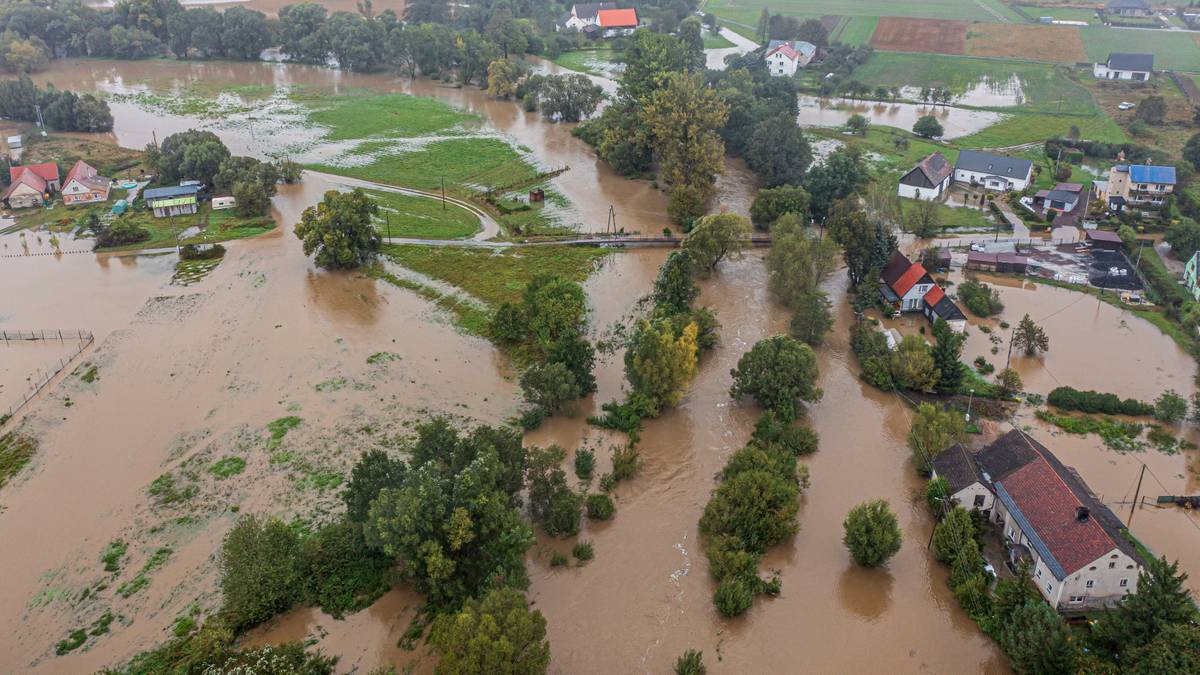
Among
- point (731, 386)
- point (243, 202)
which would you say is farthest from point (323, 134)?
point (731, 386)

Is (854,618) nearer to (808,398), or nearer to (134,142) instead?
(808,398)

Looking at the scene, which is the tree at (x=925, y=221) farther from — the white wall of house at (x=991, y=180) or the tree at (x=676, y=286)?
the tree at (x=676, y=286)

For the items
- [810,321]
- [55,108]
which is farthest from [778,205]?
[55,108]

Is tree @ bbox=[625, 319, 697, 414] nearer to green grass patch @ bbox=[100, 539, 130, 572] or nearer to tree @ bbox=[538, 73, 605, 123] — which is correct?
green grass patch @ bbox=[100, 539, 130, 572]

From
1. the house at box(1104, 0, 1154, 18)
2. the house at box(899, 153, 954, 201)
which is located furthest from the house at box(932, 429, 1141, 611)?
the house at box(1104, 0, 1154, 18)

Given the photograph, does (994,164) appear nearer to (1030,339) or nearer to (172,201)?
(1030,339)

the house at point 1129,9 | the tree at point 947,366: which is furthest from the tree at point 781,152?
the house at point 1129,9

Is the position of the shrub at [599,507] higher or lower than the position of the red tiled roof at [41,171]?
lower
